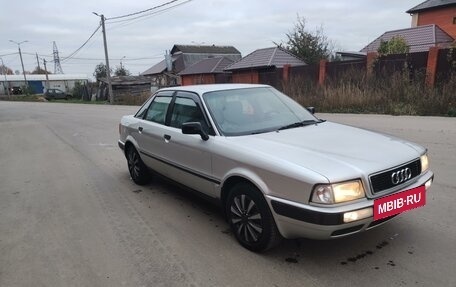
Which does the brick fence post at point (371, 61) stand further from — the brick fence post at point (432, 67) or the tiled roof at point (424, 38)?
the tiled roof at point (424, 38)

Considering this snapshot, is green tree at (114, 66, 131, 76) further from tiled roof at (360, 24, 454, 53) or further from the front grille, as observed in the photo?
the front grille

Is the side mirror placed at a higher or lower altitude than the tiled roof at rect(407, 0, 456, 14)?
lower

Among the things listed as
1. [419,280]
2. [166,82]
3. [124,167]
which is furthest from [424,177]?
[166,82]

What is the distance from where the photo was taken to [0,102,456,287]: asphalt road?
318cm

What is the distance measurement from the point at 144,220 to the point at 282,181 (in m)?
2.12

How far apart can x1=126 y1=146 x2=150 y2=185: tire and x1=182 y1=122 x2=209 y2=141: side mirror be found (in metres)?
2.03

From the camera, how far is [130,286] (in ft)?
10.3

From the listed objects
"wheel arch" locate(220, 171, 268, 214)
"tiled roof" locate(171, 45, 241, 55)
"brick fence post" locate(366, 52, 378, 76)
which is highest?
"tiled roof" locate(171, 45, 241, 55)

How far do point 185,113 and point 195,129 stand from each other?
0.76m

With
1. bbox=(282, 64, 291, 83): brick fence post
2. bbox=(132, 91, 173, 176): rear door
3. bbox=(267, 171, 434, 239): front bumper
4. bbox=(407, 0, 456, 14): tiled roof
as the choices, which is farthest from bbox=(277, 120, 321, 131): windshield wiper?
bbox=(407, 0, 456, 14): tiled roof

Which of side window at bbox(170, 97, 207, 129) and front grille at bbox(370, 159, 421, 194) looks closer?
front grille at bbox(370, 159, 421, 194)

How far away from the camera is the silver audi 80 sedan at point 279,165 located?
9.68 feet

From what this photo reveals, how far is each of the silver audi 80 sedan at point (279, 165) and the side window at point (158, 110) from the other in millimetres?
66

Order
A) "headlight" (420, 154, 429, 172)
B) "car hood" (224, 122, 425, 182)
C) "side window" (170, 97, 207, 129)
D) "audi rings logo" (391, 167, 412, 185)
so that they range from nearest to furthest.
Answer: "car hood" (224, 122, 425, 182), "audi rings logo" (391, 167, 412, 185), "headlight" (420, 154, 429, 172), "side window" (170, 97, 207, 129)
